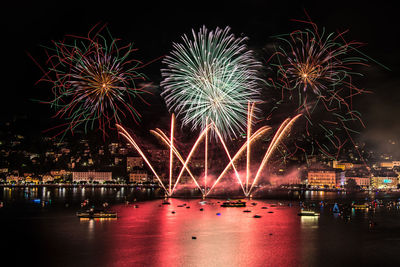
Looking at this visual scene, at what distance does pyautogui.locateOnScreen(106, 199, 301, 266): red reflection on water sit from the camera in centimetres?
2356

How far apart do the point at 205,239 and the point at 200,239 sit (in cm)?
34

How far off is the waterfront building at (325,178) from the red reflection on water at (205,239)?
79475 millimetres

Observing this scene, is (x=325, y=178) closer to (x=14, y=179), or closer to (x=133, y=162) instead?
(x=133, y=162)

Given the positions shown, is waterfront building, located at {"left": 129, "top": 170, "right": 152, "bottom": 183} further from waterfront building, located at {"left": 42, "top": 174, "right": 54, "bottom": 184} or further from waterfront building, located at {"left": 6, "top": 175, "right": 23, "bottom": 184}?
waterfront building, located at {"left": 6, "top": 175, "right": 23, "bottom": 184}

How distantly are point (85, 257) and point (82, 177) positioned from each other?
374 feet

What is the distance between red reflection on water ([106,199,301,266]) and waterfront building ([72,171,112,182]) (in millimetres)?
90978

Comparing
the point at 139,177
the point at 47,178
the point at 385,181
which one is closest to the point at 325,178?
the point at 385,181

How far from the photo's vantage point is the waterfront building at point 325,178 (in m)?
119

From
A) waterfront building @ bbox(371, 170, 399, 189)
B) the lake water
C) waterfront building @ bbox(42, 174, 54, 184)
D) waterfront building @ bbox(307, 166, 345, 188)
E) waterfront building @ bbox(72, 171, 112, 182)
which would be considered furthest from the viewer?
waterfront building @ bbox(72, 171, 112, 182)

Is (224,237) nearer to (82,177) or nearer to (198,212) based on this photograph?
(198,212)

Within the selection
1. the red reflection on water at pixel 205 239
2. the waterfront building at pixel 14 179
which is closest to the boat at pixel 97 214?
the red reflection on water at pixel 205 239

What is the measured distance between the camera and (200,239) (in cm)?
2927

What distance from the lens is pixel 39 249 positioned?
2661cm

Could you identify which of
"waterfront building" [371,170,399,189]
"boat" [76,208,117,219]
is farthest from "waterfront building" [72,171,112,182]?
"boat" [76,208,117,219]
